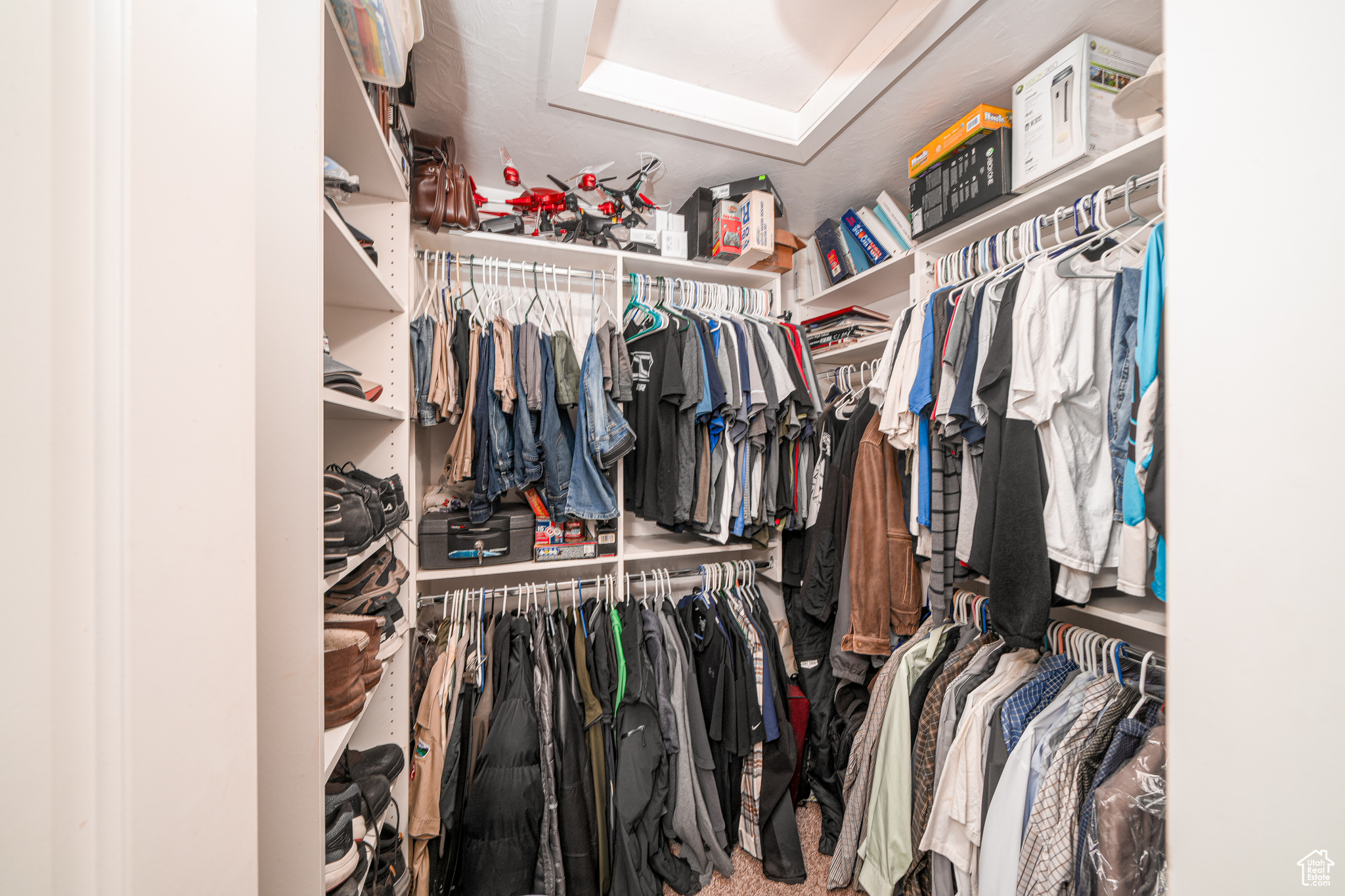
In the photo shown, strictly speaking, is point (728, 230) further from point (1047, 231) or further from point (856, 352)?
point (1047, 231)

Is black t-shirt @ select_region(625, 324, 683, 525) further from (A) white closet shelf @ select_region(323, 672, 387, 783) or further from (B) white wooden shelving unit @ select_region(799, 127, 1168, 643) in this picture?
(A) white closet shelf @ select_region(323, 672, 387, 783)

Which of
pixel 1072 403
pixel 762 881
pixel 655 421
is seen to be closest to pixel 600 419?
pixel 655 421

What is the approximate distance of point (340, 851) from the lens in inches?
30.4

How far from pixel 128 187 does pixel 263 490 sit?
381 millimetres

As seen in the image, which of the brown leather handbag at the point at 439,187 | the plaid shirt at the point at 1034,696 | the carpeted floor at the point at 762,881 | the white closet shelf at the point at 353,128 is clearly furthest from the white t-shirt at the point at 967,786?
the brown leather handbag at the point at 439,187

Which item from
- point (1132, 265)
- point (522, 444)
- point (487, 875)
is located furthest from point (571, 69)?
point (487, 875)

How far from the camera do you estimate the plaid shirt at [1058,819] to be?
0.93 meters

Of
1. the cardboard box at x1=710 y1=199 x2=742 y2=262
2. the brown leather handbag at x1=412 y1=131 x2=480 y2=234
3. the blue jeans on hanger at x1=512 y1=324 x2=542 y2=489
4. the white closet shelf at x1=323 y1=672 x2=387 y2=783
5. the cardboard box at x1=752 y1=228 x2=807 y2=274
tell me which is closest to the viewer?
the white closet shelf at x1=323 y1=672 x2=387 y2=783

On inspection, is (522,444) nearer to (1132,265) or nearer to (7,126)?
(7,126)

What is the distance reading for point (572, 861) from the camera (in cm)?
139

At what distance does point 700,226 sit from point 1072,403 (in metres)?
1.40

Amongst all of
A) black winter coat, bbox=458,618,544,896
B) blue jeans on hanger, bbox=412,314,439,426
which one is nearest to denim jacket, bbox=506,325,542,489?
blue jeans on hanger, bbox=412,314,439,426

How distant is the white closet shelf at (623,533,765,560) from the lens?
1.79m

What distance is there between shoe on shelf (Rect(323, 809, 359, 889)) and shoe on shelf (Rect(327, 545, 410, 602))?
0.41 meters
